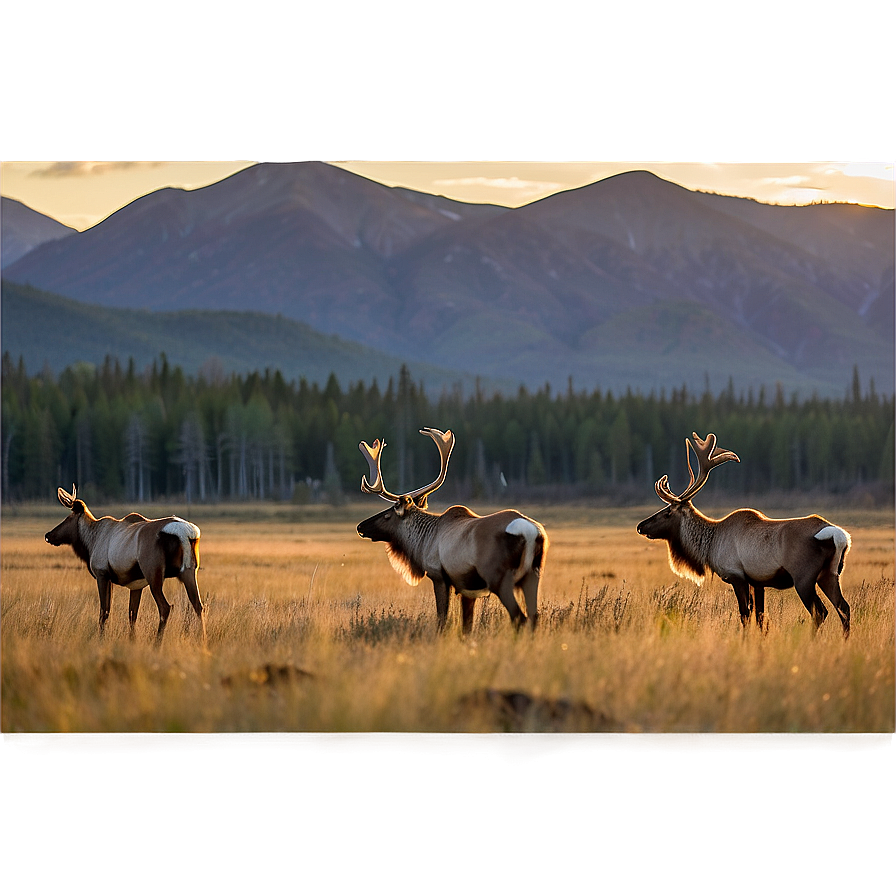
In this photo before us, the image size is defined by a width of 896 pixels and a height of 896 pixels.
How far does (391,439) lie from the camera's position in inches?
2092

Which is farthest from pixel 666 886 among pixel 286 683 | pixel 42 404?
pixel 42 404

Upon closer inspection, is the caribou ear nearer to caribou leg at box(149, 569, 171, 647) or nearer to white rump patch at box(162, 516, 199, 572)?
white rump patch at box(162, 516, 199, 572)

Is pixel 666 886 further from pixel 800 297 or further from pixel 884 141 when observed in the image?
pixel 800 297

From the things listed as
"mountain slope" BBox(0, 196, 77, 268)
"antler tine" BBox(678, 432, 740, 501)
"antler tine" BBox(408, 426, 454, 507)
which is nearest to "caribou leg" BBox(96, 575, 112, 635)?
"antler tine" BBox(408, 426, 454, 507)

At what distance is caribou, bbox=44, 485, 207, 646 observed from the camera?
292 inches

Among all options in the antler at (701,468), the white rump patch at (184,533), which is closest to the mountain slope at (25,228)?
the white rump patch at (184,533)

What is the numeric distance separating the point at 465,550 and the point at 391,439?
4619 centimetres

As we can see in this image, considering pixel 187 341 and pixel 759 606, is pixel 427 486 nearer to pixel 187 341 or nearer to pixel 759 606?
pixel 759 606

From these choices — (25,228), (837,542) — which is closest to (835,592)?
(837,542)

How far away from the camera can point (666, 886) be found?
4828mm

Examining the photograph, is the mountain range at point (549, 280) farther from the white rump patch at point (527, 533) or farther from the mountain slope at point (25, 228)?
the white rump patch at point (527, 533)

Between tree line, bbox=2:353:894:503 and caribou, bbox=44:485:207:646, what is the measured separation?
36924mm

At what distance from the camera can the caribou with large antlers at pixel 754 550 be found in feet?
23.2

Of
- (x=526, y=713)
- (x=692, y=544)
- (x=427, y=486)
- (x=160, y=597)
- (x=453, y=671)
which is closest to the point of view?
(x=526, y=713)
